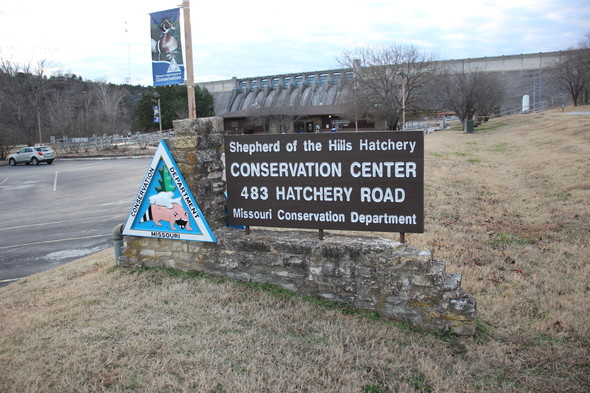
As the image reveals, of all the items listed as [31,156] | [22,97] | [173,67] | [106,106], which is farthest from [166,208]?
[106,106]

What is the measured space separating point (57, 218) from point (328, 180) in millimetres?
11912

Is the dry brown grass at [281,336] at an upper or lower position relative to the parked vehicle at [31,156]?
lower

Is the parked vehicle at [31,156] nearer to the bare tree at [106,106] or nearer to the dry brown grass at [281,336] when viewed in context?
the bare tree at [106,106]

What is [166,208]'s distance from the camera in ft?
20.4

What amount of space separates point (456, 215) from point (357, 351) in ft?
20.7

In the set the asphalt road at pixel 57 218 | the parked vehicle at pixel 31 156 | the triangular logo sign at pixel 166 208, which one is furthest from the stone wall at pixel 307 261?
the parked vehicle at pixel 31 156

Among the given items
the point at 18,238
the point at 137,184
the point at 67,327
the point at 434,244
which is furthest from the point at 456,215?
the point at 137,184

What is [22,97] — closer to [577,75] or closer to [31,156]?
[31,156]

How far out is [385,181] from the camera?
16.8ft

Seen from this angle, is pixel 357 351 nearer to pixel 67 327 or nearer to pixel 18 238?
pixel 67 327

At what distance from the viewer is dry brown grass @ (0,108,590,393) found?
12.3 feet

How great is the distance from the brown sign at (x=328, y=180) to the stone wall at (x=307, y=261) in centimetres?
24

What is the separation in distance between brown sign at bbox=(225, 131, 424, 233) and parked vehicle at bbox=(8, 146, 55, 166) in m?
38.9

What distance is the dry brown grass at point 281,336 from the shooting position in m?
3.76
